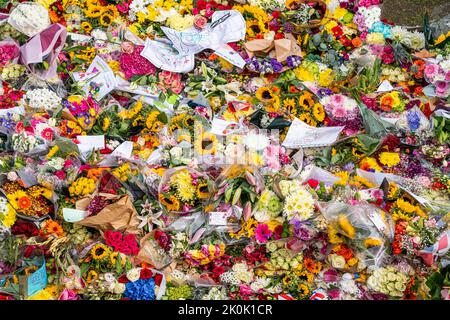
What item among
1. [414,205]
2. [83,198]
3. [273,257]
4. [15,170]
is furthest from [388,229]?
[15,170]

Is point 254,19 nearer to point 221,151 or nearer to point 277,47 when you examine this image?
point 277,47

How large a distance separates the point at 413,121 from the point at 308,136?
762 mm

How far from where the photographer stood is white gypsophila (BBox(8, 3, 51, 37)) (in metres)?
3.69

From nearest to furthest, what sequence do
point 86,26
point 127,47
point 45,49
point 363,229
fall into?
point 363,229
point 45,49
point 127,47
point 86,26

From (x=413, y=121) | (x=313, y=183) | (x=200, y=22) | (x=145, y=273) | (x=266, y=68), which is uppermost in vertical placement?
(x=200, y=22)

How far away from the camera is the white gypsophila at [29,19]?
3.69m

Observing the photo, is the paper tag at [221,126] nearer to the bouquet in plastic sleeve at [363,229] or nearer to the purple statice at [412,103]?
the bouquet in plastic sleeve at [363,229]

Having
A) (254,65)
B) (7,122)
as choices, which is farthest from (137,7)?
(7,122)

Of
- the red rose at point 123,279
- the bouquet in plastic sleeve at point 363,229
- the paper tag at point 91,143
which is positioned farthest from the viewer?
the paper tag at point 91,143

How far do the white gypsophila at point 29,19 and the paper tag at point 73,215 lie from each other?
1.64 metres

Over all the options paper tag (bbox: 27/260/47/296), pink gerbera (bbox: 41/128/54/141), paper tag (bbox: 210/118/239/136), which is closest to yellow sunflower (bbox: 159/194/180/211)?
paper tag (bbox: 210/118/239/136)

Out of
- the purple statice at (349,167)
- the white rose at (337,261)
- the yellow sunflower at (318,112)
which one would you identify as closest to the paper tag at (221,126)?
the yellow sunflower at (318,112)

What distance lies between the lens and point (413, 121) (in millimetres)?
3336

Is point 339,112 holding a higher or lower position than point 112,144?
higher
